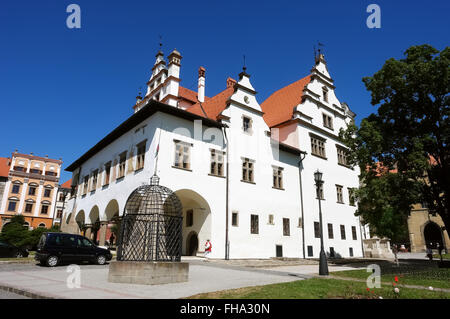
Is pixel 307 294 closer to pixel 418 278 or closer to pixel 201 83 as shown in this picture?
pixel 418 278

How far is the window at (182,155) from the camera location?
64.5 ft

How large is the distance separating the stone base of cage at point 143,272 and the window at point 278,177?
54.9 ft

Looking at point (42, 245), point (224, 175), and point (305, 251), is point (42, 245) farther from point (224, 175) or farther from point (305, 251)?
point (305, 251)

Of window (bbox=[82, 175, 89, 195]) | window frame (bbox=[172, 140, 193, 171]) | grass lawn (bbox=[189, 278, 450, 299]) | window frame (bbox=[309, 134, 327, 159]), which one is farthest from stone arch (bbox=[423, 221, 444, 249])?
window (bbox=[82, 175, 89, 195])

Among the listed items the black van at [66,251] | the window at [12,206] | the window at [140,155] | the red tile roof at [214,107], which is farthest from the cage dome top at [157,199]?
the window at [12,206]

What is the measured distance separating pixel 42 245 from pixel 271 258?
14.9 meters

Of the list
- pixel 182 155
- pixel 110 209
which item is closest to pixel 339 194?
pixel 182 155

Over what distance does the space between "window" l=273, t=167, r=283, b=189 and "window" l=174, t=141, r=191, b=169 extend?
8.30 m

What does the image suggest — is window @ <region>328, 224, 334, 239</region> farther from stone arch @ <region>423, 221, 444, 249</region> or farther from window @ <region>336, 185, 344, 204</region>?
stone arch @ <region>423, 221, 444, 249</region>

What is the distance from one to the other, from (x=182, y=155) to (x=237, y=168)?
4727mm

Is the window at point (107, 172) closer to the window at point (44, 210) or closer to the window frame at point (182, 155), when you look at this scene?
the window frame at point (182, 155)

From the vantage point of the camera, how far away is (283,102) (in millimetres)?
31969

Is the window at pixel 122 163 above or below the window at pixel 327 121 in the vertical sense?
below
